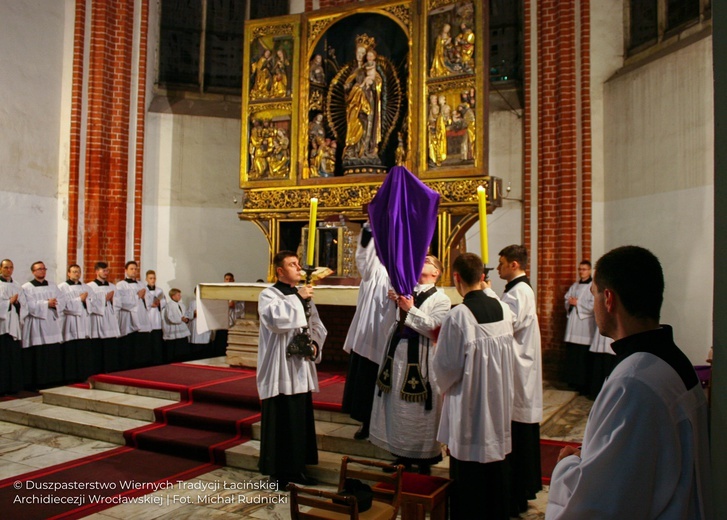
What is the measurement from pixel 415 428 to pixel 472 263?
1.34 m

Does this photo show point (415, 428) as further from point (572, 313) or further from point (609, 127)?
point (609, 127)

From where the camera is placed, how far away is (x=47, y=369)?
357 inches

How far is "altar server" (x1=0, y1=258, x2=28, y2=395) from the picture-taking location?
829 centimetres

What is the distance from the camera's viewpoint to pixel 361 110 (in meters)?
8.76

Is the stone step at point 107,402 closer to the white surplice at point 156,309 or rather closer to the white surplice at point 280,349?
the white surplice at point 280,349

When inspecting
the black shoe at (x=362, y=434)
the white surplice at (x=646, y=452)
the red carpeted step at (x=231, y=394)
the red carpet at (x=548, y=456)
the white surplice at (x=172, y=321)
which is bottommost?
the red carpet at (x=548, y=456)

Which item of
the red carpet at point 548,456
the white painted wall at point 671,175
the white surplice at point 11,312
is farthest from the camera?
the white surplice at point 11,312

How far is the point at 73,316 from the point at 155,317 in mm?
1578

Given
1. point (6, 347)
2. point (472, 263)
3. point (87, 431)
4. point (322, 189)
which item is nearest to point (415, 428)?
point (472, 263)

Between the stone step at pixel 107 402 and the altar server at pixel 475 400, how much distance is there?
12.9ft

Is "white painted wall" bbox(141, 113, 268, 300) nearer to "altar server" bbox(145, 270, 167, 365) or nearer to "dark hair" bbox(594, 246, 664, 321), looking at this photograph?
"altar server" bbox(145, 270, 167, 365)

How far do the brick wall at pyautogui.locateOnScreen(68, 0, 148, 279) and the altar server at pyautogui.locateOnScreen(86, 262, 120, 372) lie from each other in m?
0.75

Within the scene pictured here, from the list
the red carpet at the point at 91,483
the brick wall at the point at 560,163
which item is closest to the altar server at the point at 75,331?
the red carpet at the point at 91,483

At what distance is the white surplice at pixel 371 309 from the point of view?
17.5ft
